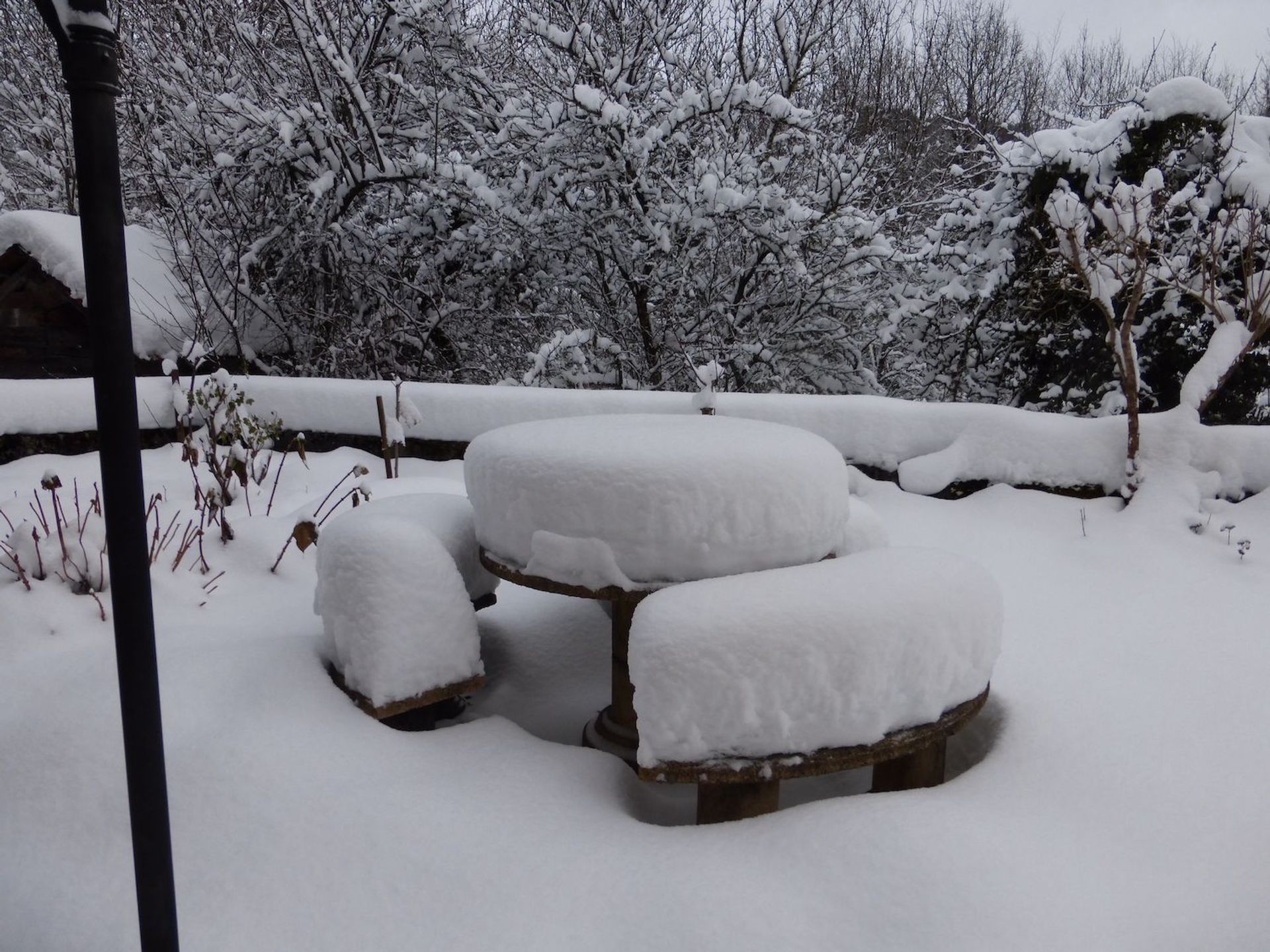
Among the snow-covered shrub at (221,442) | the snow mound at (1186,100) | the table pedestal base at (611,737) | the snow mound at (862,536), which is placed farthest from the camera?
the snow mound at (1186,100)

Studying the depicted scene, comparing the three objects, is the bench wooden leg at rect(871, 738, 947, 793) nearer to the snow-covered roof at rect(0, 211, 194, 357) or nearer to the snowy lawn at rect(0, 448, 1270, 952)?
the snowy lawn at rect(0, 448, 1270, 952)

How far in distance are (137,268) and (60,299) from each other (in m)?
0.79

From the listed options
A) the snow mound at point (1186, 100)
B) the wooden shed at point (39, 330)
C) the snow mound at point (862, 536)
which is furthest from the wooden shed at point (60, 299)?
the snow mound at point (1186, 100)

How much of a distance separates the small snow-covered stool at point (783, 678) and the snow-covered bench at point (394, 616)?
2.16 ft

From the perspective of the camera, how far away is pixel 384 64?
24.0 ft

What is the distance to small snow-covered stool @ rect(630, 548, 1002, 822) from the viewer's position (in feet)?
5.99

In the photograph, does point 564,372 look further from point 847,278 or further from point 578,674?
point 578,674

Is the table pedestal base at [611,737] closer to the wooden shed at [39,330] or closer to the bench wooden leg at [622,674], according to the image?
the bench wooden leg at [622,674]

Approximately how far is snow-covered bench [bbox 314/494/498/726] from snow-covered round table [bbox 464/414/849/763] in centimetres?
18

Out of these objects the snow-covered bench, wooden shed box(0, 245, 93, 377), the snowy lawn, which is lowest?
the snowy lawn

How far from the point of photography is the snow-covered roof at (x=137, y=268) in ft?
20.6

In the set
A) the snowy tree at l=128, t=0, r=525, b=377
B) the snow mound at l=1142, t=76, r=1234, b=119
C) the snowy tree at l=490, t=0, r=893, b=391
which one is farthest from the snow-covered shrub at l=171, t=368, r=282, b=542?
the snow mound at l=1142, t=76, r=1234, b=119

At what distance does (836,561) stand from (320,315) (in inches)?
249

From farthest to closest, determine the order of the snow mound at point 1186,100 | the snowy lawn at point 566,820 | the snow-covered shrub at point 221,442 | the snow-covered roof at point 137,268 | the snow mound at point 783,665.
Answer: the snow-covered roof at point 137,268
the snow mound at point 1186,100
the snow-covered shrub at point 221,442
the snow mound at point 783,665
the snowy lawn at point 566,820
